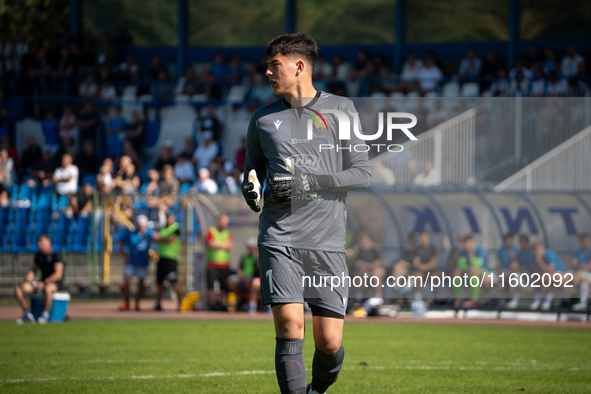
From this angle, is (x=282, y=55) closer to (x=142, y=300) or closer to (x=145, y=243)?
(x=145, y=243)

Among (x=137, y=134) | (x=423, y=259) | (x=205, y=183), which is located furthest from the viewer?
(x=137, y=134)

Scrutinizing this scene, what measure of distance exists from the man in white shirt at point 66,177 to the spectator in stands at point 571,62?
41.0ft

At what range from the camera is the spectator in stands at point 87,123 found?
78.5 feet

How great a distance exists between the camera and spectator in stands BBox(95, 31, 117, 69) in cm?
2562

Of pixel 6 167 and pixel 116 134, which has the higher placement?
pixel 116 134

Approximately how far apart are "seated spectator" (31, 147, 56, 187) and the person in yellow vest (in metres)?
6.46

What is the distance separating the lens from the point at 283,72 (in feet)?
16.6

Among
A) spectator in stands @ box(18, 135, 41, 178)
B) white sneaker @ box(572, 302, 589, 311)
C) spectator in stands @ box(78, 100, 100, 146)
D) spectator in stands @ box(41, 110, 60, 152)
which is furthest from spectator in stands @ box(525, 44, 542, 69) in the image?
spectator in stands @ box(18, 135, 41, 178)

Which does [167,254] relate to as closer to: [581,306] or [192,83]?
[581,306]

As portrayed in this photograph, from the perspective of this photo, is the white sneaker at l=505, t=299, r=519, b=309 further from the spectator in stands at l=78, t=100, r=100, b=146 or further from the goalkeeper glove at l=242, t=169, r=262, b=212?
the spectator in stands at l=78, t=100, r=100, b=146

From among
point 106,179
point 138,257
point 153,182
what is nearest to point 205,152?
point 153,182

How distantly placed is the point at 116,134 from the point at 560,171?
12792mm

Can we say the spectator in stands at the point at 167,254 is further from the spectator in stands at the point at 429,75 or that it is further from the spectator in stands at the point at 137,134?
the spectator in stands at the point at 429,75

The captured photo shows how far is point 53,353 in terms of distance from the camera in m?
9.62
